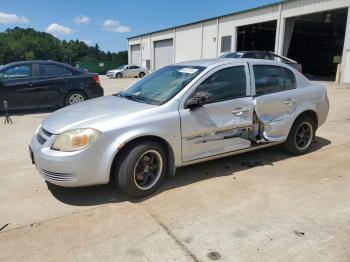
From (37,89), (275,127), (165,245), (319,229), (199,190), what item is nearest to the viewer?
(165,245)

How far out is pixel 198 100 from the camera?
409 cm

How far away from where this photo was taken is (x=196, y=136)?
13.6 ft

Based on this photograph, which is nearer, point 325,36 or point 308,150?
point 308,150

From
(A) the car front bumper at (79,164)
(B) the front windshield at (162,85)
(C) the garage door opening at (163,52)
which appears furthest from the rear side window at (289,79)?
(C) the garage door opening at (163,52)

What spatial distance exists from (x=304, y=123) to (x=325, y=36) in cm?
3761

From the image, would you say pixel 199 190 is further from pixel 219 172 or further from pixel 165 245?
pixel 165 245

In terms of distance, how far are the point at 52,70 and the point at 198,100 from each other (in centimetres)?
680

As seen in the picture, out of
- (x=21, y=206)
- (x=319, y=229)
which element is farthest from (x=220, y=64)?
(x=21, y=206)

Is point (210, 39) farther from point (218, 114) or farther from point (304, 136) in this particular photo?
point (218, 114)

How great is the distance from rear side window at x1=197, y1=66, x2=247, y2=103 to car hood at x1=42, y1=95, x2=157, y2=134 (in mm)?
810

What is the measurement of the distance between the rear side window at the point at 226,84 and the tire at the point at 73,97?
6438 mm

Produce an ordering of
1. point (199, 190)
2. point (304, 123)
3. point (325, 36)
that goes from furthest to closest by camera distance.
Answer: point (325, 36)
point (304, 123)
point (199, 190)

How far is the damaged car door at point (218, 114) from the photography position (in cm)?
409

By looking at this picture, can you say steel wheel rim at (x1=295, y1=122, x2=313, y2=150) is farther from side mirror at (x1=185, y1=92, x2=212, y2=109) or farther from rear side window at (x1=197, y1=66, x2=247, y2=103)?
side mirror at (x1=185, y1=92, x2=212, y2=109)
